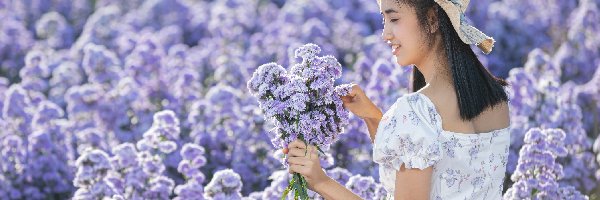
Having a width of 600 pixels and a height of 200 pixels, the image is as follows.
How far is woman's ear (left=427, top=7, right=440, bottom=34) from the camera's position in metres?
3.46

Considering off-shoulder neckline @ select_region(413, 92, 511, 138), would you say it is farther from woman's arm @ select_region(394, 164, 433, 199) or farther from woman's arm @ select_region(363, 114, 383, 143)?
woman's arm @ select_region(363, 114, 383, 143)

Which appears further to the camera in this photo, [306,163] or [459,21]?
[306,163]

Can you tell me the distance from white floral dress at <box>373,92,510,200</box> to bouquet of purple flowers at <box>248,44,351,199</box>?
0.26 metres

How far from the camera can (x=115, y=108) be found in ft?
25.6

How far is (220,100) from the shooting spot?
24.2 ft

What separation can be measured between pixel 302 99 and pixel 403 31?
401 millimetres

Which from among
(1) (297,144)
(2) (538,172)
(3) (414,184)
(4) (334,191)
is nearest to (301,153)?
(1) (297,144)

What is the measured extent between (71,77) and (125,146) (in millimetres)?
3218

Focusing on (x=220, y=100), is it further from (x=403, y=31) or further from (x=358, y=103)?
(x=403, y=31)

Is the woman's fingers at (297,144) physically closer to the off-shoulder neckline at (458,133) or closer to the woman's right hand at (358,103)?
the woman's right hand at (358,103)

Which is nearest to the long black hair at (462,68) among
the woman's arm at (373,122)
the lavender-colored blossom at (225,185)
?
the woman's arm at (373,122)

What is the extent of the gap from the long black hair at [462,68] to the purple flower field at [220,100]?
27.6 inches

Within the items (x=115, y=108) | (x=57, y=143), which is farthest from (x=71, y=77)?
(x=57, y=143)

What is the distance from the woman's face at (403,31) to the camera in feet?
11.3
